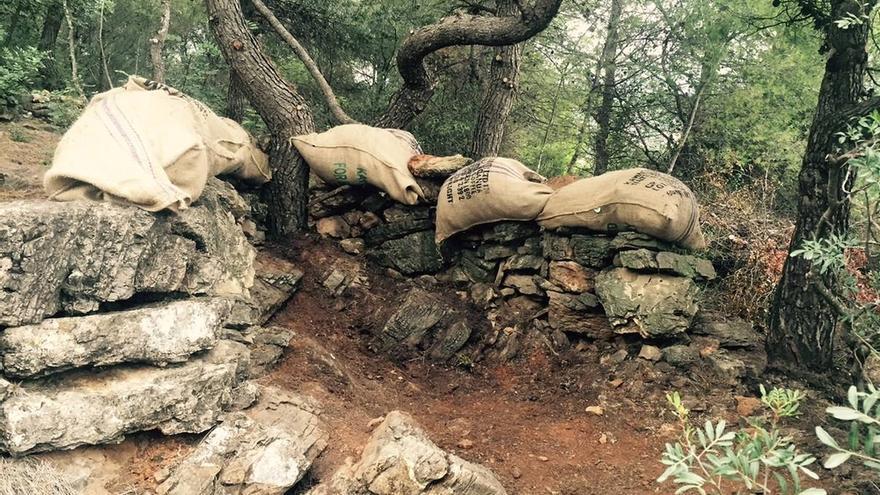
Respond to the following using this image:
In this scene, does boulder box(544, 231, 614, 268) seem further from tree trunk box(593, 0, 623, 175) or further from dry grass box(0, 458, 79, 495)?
tree trunk box(593, 0, 623, 175)

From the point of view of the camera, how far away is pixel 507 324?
4633 mm

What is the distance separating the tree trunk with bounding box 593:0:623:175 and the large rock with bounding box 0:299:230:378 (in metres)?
7.67

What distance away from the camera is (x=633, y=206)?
159 inches

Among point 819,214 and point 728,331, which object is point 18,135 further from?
point 819,214

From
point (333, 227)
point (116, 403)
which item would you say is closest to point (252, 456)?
point (116, 403)

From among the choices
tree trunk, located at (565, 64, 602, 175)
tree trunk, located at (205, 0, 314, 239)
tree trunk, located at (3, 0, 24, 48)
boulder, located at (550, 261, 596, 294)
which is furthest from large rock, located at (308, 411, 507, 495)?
tree trunk, located at (565, 64, 602, 175)

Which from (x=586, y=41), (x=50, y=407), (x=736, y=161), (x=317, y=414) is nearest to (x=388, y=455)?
(x=317, y=414)

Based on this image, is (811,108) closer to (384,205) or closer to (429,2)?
(429,2)

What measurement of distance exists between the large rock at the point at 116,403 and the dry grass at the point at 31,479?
0.17ft

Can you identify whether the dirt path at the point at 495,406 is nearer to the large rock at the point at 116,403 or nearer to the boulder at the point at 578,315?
the boulder at the point at 578,315

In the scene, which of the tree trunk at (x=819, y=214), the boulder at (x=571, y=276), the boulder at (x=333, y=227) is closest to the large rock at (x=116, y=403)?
the boulder at (x=333, y=227)

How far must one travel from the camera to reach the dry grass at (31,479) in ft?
7.41

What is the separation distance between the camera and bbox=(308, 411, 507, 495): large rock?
254cm

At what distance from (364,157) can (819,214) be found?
3270 millimetres
